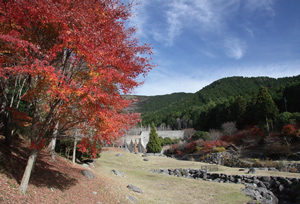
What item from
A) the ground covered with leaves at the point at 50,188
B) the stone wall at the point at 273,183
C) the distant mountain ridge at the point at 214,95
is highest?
the distant mountain ridge at the point at 214,95

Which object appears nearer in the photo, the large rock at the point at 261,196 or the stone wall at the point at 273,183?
the large rock at the point at 261,196

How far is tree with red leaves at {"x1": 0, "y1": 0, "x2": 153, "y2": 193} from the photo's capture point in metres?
4.61

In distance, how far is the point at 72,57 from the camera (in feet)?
16.6

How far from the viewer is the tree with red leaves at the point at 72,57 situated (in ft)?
15.1

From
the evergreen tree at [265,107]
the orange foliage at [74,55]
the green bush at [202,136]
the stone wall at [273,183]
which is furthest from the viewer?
the green bush at [202,136]

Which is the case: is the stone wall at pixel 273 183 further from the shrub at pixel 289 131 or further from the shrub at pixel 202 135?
the shrub at pixel 202 135

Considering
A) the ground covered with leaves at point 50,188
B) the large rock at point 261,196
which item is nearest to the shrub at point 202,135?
the large rock at point 261,196

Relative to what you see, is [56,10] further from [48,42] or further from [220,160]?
[220,160]

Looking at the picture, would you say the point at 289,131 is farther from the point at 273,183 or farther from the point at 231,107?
the point at 231,107

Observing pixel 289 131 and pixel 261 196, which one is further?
pixel 289 131

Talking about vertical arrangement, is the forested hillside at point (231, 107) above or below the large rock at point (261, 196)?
above

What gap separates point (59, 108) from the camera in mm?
5457

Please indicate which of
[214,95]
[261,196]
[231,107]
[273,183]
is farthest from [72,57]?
[214,95]

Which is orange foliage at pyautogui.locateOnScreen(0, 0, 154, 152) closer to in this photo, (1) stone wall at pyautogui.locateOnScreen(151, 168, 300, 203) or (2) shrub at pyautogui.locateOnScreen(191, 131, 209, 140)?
(1) stone wall at pyautogui.locateOnScreen(151, 168, 300, 203)
